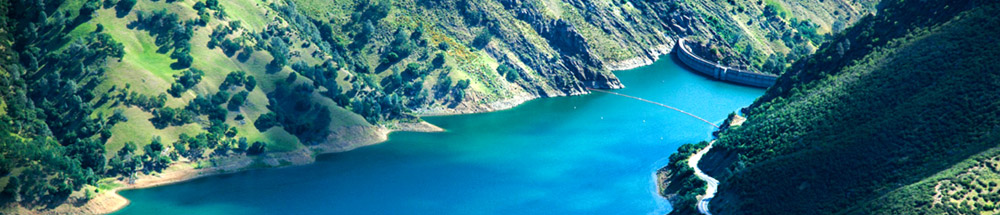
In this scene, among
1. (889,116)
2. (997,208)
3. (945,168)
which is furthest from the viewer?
(889,116)

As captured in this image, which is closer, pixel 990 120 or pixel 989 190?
pixel 989 190

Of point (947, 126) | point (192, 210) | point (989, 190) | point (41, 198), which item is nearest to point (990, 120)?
point (947, 126)

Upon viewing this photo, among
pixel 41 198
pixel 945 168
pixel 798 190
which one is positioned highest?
pixel 945 168

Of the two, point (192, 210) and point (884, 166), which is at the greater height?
point (884, 166)

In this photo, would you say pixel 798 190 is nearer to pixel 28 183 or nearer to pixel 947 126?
pixel 947 126

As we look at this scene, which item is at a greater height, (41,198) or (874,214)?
(874,214)

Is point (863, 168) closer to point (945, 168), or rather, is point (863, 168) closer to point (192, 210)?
point (945, 168)

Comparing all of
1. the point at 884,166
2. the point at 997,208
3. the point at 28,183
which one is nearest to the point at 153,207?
the point at 28,183

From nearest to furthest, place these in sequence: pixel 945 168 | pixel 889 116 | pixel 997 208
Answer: pixel 997 208 → pixel 945 168 → pixel 889 116

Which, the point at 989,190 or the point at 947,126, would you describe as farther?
the point at 947,126
